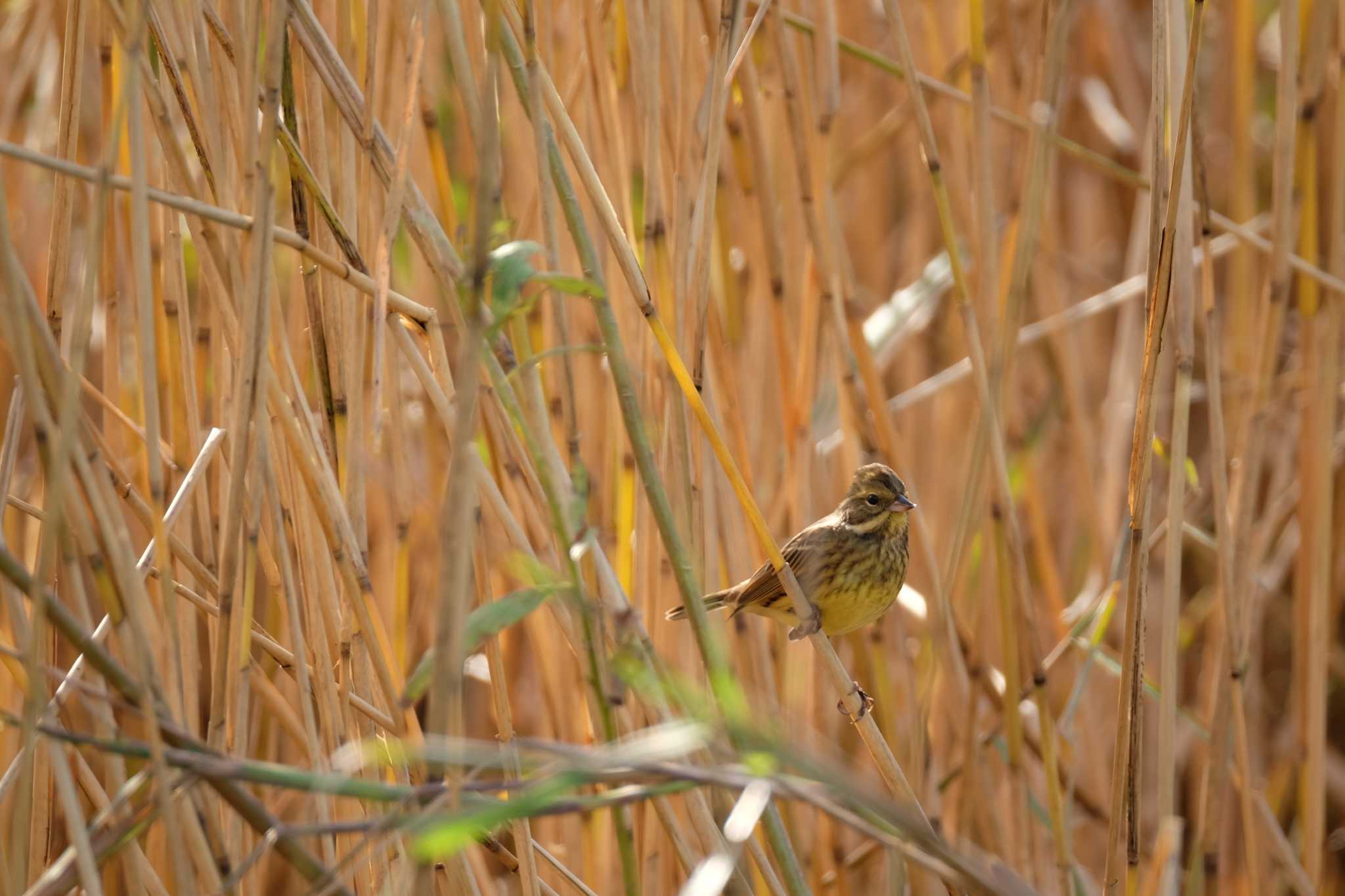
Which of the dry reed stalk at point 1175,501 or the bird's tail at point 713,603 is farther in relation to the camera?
the bird's tail at point 713,603

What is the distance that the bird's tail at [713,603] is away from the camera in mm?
2824

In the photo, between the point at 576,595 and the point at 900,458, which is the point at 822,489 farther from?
the point at 576,595

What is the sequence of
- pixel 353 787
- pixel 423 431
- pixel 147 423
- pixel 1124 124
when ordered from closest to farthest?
pixel 353 787, pixel 147 423, pixel 423 431, pixel 1124 124

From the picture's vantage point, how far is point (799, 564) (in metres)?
3.20

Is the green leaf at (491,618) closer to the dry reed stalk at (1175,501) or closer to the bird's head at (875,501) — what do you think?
the dry reed stalk at (1175,501)

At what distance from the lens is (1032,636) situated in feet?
9.39

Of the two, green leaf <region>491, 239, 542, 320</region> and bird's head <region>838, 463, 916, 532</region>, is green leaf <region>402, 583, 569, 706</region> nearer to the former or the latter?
green leaf <region>491, 239, 542, 320</region>

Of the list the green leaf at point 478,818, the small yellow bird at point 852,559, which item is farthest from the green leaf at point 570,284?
the small yellow bird at point 852,559

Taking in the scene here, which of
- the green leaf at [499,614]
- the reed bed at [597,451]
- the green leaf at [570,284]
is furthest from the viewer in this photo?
the reed bed at [597,451]

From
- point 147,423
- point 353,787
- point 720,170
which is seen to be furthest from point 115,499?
point 720,170

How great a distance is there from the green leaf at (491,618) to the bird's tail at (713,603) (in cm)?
133

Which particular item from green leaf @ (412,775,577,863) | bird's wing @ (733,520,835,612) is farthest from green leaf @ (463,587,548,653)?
bird's wing @ (733,520,835,612)

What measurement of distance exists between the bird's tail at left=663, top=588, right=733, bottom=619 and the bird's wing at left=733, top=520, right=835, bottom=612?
0.03 metres

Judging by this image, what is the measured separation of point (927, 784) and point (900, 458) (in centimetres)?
78
